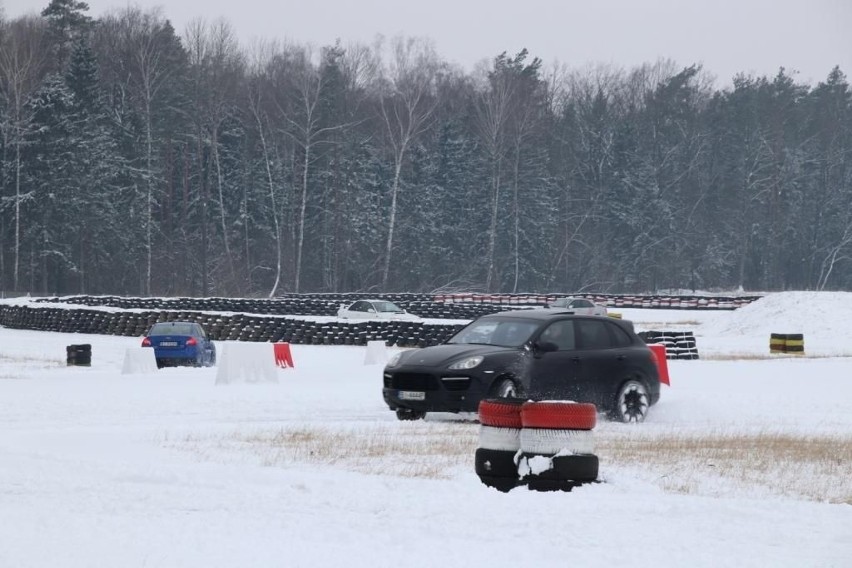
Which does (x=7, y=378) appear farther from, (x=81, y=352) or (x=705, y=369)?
(x=705, y=369)

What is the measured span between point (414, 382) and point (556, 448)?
6.19 meters

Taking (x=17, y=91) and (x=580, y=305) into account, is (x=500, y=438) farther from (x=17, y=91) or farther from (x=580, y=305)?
(x=17, y=91)

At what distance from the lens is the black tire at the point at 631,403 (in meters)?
18.5

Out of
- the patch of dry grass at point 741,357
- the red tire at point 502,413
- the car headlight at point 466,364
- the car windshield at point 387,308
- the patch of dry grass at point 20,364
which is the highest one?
the car windshield at point 387,308

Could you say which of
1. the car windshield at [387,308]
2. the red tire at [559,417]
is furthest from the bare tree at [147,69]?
the red tire at [559,417]

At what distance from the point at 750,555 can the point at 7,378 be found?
67.7ft

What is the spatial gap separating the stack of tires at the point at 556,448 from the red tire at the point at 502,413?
164 mm

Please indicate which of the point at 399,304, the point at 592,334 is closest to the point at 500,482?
the point at 592,334

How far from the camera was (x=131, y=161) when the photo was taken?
8450 centimetres

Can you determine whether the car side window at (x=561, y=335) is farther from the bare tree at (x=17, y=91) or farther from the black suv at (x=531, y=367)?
the bare tree at (x=17, y=91)

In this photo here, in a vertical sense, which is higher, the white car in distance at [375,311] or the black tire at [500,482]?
the white car in distance at [375,311]

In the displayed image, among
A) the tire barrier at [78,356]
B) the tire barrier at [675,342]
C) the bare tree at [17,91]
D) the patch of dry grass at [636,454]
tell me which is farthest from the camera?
the bare tree at [17,91]

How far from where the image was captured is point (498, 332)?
18.3m

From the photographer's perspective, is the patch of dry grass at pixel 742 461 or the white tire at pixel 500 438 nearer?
the white tire at pixel 500 438
